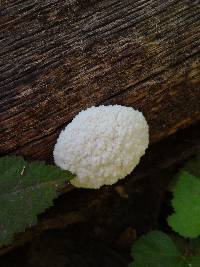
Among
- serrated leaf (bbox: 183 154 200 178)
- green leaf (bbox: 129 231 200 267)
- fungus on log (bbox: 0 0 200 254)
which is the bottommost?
green leaf (bbox: 129 231 200 267)

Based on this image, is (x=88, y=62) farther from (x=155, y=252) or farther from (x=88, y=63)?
(x=155, y=252)

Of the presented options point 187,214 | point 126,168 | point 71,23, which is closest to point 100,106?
point 126,168

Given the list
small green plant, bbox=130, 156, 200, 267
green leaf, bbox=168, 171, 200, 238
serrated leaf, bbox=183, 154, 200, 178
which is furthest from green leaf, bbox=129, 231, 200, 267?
serrated leaf, bbox=183, 154, 200, 178

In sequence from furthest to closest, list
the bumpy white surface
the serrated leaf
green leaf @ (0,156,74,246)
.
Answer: the serrated leaf, the bumpy white surface, green leaf @ (0,156,74,246)

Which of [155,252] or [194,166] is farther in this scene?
[194,166]

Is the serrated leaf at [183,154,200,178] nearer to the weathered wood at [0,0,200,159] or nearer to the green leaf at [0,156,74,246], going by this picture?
the weathered wood at [0,0,200,159]

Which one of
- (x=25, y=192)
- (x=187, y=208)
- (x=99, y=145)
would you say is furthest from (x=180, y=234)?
(x=25, y=192)
